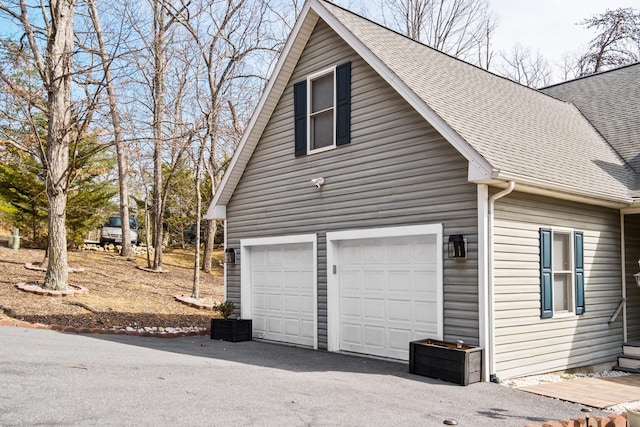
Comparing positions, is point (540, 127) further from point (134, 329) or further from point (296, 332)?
point (134, 329)

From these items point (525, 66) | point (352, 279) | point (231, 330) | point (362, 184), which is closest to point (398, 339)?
point (352, 279)

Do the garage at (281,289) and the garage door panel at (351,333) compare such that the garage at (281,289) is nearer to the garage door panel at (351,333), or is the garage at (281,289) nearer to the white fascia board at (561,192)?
the garage door panel at (351,333)

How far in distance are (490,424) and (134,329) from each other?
8.32 metres

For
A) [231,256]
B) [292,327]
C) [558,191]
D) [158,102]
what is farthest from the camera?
[158,102]

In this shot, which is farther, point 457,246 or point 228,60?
point 228,60

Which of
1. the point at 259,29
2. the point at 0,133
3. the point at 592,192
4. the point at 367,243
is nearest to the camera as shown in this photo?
the point at 592,192

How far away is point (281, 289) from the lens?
11.1m

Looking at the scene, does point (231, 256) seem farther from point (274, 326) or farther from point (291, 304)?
point (291, 304)

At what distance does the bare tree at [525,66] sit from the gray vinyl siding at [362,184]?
2184cm

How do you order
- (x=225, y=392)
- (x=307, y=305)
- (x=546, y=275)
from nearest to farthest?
1. (x=225, y=392)
2. (x=546, y=275)
3. (x=307, y=305)

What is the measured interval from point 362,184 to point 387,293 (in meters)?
1.80

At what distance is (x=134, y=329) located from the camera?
11.8m

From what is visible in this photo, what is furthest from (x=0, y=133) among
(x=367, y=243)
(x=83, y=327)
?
(x=367, y=243)

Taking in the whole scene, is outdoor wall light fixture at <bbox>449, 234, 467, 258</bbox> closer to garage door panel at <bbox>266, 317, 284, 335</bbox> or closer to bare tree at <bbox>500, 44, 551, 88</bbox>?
garage door panel at <bbox>266, 317, 284, 335</bbox>
